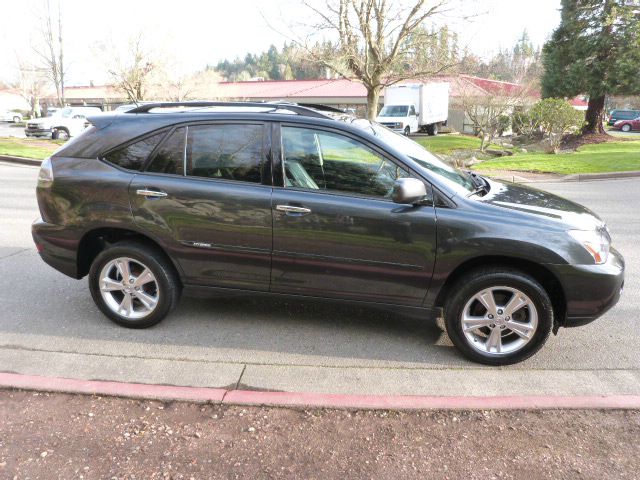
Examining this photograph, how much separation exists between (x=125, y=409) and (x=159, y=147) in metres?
1.99

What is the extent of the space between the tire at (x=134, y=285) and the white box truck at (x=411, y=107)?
90.5 ft

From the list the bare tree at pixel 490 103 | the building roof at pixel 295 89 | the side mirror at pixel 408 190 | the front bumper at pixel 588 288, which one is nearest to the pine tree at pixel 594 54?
the bare tree at pixel 490 103

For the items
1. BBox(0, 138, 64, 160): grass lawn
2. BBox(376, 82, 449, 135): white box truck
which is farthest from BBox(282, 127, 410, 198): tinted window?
BBox(376, 82, 449, 135): white box truck

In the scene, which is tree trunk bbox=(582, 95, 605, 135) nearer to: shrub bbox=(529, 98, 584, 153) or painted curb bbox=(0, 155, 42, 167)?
shrub bbox=(529, 98, 584, 153)

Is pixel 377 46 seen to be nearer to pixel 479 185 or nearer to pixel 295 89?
pixel 479 185

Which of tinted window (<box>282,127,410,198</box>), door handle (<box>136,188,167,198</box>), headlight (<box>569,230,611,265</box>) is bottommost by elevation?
headlight (<box>569,230,611,265</box>)

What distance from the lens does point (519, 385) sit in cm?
343

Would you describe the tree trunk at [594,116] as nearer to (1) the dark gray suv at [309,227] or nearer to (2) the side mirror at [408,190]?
(1) the dark gray suv at [309,227]

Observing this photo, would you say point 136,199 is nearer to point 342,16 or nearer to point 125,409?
point 125,409

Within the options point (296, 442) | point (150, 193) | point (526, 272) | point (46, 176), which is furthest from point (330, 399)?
point (46, 176)

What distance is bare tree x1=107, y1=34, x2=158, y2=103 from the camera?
31.1 metres

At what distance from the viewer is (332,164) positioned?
3859 millimetres

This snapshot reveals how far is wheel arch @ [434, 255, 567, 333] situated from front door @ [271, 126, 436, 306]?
22 cm

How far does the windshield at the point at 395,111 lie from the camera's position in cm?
3150
